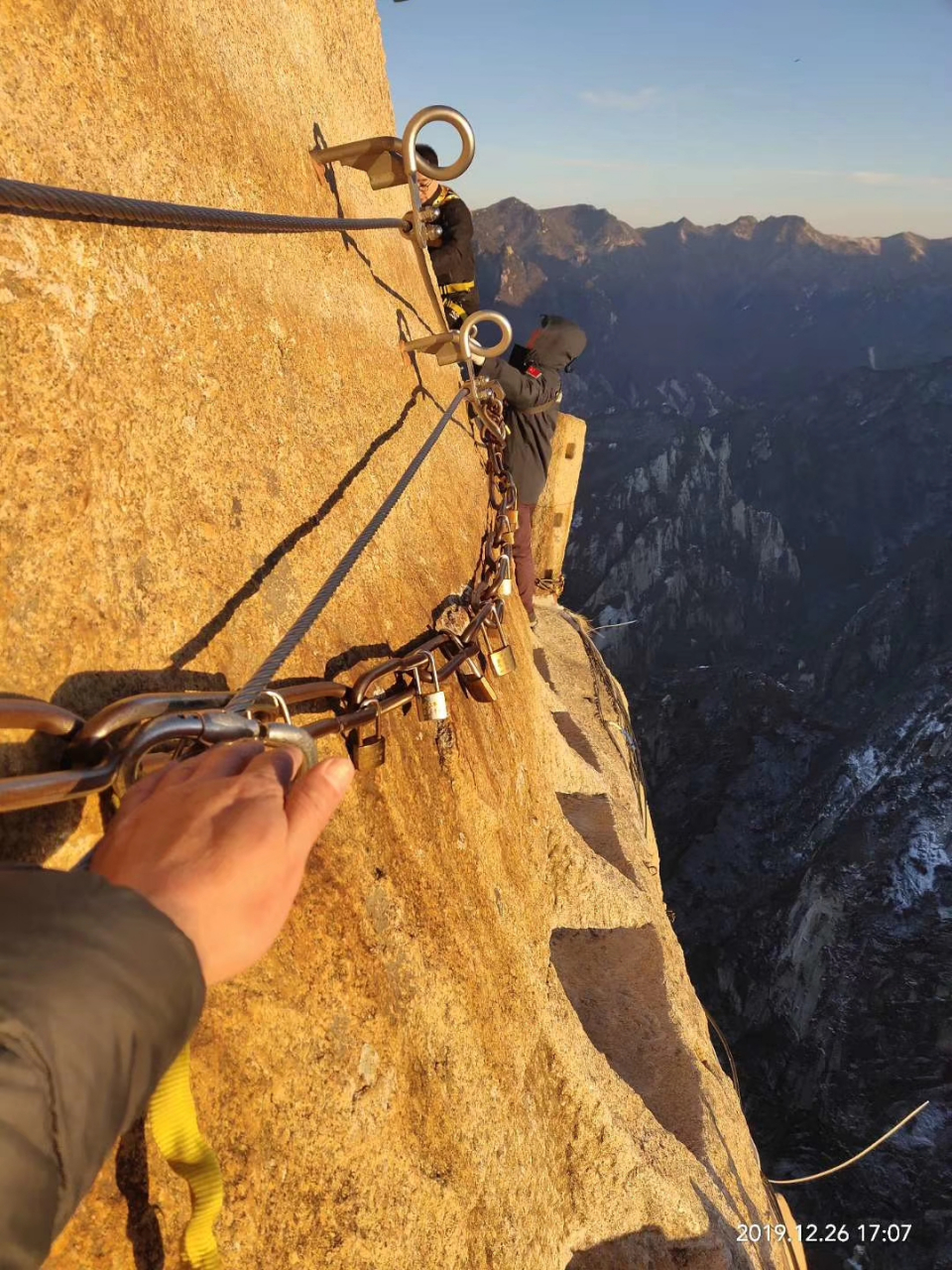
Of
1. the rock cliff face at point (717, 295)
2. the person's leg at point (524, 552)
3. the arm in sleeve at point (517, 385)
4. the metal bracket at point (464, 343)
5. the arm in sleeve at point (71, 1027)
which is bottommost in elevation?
the person's leg at point (524, 552)

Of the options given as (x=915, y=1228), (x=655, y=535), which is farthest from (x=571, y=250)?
(x=915, y=1228)

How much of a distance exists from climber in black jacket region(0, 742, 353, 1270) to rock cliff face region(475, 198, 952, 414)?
9602 centimetres

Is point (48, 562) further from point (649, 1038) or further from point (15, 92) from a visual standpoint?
point (649, 1038)

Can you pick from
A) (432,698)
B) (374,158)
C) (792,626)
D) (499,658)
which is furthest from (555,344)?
(792,626)

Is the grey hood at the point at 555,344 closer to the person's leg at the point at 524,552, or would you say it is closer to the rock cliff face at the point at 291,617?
the person's leg at the point at 524,552

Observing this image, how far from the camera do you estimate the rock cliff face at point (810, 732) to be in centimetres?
1570

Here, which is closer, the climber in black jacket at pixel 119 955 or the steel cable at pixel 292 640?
the climber in black jacket at pixel 119 955

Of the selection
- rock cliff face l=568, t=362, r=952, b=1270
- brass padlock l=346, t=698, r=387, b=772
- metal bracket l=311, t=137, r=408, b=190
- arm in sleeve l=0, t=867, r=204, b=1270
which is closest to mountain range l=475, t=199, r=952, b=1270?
rock cliff face l=568, t=362, r=952, b=1270

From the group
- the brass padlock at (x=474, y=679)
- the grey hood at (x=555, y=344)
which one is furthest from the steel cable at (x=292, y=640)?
the grey hood at (x=555, y=344)

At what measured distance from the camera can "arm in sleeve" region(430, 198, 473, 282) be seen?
13.8 ft

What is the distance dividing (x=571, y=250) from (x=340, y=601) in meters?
129

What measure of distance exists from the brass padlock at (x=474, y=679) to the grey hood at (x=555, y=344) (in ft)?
10.6

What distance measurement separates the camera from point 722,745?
32.9 m

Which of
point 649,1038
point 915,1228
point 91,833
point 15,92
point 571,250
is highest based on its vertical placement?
point 571,250
